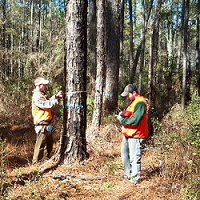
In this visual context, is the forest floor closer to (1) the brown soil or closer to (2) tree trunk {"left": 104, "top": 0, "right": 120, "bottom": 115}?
(1) the brown soil

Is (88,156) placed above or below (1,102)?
below

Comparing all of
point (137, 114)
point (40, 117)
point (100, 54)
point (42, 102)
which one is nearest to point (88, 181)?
point (137, 114)

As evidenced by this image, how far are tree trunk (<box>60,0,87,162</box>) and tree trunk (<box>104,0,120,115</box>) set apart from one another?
3.76 meters

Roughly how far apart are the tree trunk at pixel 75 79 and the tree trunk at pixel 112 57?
376 cm

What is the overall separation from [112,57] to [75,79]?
4.31 metres

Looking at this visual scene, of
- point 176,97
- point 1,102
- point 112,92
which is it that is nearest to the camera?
point 112,92

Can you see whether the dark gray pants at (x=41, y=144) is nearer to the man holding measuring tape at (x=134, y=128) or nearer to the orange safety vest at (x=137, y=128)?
the man holding measuring tape at (x=134, y=128)

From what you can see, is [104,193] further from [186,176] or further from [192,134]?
[192,134]

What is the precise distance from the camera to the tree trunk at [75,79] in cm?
443

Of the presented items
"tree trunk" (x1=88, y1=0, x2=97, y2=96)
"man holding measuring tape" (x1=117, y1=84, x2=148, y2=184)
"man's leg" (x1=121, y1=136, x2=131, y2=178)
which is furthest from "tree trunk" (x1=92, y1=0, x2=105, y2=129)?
"tree trunk" (x1=88, y1=0, x2=97, y2=96)

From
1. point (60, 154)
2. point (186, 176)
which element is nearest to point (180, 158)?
point (186, 176)

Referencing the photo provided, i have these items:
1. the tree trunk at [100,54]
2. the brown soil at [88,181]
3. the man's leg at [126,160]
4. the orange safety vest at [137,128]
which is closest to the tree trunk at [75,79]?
the brown soil at [88,181]

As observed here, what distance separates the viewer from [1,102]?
9805 mm

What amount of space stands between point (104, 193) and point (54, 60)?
7.86 meters
